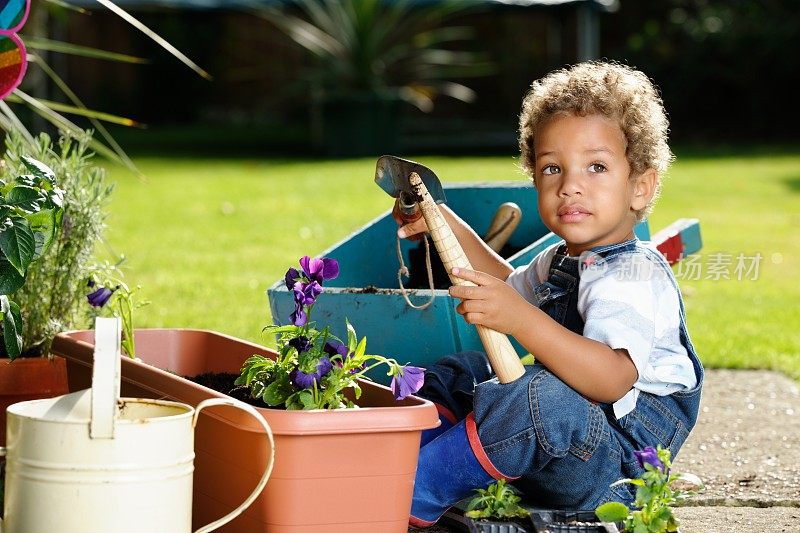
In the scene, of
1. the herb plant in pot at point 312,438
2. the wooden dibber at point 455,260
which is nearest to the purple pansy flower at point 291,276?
the herb plant in pot at point 312,438

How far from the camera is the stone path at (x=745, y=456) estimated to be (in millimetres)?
2354

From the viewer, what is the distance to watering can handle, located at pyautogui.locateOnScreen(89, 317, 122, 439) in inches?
65.9

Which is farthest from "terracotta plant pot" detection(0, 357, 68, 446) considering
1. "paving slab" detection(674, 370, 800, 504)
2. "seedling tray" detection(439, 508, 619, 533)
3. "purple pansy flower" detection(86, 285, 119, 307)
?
"paving slab" detection(674, 370, 800, 504)

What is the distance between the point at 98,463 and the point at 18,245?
1.74 feet

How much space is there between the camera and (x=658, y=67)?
1216cm

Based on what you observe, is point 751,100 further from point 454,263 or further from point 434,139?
point 454,263

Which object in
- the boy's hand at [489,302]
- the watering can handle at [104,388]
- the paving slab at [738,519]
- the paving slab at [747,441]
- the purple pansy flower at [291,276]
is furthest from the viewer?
the paving slab at [747,441]

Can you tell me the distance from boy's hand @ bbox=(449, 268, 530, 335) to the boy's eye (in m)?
0.33

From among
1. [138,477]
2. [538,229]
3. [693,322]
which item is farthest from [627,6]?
[138,477]

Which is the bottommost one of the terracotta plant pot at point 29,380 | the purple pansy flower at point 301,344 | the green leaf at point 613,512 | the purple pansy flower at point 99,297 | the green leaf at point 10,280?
the green leaf at point 613,512

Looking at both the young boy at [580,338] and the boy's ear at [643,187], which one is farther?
the boy's ear at [643,187]

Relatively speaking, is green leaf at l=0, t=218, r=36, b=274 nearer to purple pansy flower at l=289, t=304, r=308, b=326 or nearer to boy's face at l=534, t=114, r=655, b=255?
purple pansy flower at l=289, t=304, r=308, b=326

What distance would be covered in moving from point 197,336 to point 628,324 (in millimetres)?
911

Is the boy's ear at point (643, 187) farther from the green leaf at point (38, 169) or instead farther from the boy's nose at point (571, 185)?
the green leaf at point (38, 169)
